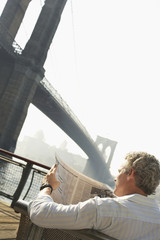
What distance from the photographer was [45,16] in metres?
13.8

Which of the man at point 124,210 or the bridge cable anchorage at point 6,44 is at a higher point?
the bridge cable anchorage at point 6,44

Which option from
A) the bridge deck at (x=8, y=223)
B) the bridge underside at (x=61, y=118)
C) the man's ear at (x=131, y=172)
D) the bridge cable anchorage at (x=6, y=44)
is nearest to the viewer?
the man's ear at (x=131, y=172)

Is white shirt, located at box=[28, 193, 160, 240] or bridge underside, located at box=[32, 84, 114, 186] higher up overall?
bridge underside, located at box=[32, 84, 114, 186]

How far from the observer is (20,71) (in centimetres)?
1262

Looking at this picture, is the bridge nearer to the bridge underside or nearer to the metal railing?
the bridge underside

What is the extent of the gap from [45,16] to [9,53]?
3635 mm

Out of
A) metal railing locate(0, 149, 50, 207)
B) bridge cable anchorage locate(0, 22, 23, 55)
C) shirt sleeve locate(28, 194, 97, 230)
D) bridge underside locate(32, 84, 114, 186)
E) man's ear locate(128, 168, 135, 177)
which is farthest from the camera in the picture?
bridge underside locate(32, 84, 114, 186)

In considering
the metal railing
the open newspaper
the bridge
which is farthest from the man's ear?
the bridge

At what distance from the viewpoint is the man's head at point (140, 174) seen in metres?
0.78

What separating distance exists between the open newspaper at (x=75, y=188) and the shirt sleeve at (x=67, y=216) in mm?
164

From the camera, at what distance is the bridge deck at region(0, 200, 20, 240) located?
5.94ft

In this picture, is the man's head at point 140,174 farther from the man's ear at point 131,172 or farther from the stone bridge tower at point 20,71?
the stone bridge tower at point 20,71

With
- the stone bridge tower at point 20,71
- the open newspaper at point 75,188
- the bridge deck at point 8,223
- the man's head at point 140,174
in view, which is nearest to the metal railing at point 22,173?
the bridge deck at point 8,223

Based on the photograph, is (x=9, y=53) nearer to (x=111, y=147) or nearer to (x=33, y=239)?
(x=33, y=239)
